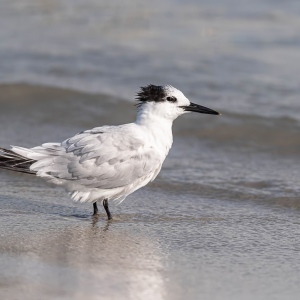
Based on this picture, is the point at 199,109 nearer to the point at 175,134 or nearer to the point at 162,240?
the point at 162,240

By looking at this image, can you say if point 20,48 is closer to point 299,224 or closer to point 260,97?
point 260,97

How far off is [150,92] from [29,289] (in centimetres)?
Answer: 229

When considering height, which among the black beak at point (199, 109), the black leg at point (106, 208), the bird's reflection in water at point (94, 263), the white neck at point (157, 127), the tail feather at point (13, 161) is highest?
the black beak at point (199, 109)

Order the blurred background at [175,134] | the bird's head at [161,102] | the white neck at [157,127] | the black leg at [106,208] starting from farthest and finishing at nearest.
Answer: the bird's head at [161,102] < the white neck at [157,127] < the black leg at [106,208] < the blurred background at [175,134]

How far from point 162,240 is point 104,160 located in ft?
2.41

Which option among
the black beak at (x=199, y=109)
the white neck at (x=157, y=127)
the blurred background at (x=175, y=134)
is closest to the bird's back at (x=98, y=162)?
the white neck at (x=157, y=127)

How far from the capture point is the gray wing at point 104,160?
5469 mm

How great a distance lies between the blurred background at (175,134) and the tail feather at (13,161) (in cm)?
37

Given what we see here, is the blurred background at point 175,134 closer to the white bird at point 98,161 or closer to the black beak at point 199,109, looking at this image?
the white bird at point 98,161

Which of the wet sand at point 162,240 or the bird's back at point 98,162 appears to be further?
the bird's back at point 98,162

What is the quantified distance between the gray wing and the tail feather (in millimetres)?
123

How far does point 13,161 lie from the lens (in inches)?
210

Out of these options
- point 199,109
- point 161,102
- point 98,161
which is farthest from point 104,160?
point 199,109

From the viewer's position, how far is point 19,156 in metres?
5.36
